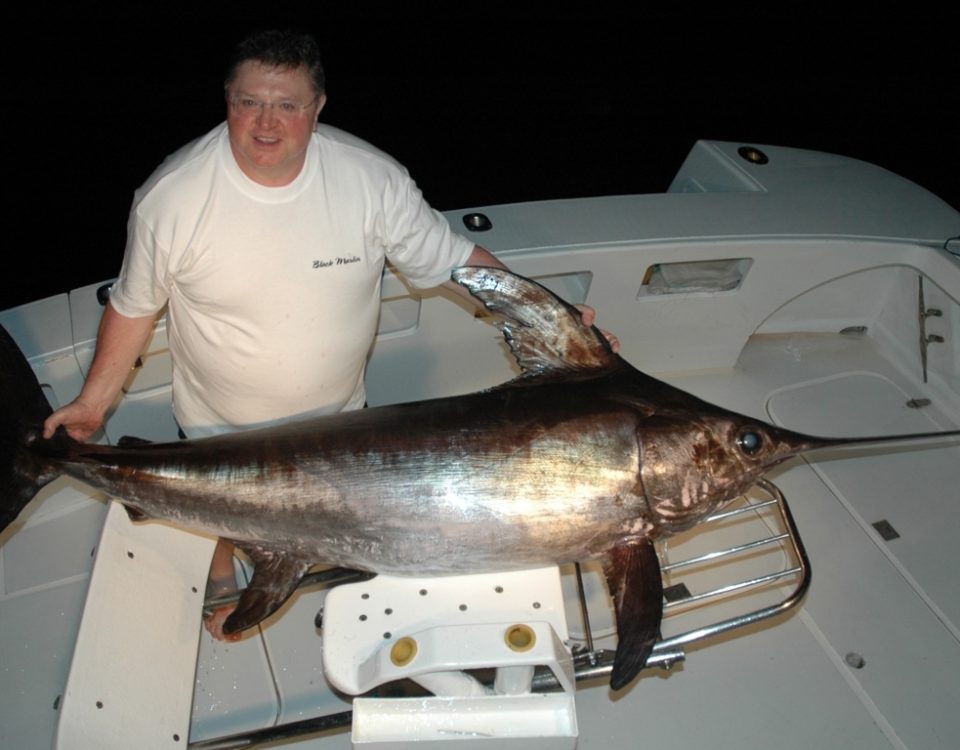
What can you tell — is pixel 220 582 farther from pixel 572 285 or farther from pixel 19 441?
pixel 572 285

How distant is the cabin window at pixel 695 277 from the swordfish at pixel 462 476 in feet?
4.37

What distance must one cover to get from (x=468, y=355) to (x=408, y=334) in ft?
0.97

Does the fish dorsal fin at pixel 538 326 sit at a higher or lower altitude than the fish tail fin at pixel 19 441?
higher

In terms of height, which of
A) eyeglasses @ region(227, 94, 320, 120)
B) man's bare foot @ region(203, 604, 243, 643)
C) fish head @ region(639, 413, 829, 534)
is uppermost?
eyeglasses @ region(227, 94, 320, 120)

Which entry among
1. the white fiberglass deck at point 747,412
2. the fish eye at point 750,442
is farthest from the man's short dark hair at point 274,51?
the fish eye at point 750,442

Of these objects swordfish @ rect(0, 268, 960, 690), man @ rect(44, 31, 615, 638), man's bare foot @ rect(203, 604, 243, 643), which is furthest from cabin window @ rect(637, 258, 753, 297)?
man's bare foot @ rect(203, 604, 243, 643)

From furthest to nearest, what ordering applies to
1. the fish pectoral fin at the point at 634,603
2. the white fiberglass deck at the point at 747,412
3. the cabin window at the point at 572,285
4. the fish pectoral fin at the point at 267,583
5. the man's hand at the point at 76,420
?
the cabin window at the point at 572,285 < the white fiberglass deck at the point at 747,412 < the man's hand at the point at 76,420 < the fish pectoral fin at the point at 267,583 < the fish pectoral fin at the point at 634,603

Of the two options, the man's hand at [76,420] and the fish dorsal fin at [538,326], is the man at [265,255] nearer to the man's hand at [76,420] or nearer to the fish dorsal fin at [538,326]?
the man's hand at [76,420]

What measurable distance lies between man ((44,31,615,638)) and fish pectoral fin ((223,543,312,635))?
47cm

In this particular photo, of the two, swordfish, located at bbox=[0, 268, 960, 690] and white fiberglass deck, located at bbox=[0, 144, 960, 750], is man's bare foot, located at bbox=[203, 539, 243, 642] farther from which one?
swordfish, located at bbox=[0, 268, 960, 690]

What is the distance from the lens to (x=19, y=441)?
7.29 feet

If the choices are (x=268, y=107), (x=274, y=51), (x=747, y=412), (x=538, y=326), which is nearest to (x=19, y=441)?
(x=268, y=107)

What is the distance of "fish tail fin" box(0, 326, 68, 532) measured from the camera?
7.23 feet

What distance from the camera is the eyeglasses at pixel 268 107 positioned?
2051 mm
